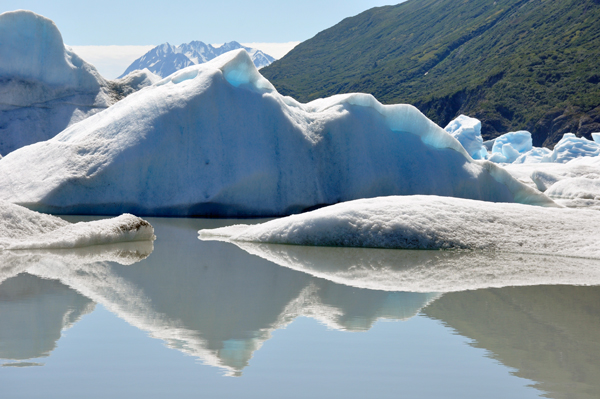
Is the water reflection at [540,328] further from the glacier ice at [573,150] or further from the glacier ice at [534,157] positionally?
the glacier ice at [534,157]

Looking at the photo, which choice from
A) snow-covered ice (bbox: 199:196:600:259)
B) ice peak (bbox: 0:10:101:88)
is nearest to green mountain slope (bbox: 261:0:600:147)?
ice peak (bbox: 0:10:101:88)

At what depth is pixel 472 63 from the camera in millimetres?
66812

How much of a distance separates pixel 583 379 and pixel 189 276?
2.66m

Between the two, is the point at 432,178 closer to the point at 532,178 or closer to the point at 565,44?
the point at 532,178

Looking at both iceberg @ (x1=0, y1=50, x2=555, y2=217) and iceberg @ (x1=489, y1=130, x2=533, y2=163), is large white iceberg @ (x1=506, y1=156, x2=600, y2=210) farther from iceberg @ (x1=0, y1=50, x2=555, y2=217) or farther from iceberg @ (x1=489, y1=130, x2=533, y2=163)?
iceberg @ (x1=489, y1=130, x2=533, y2=163)

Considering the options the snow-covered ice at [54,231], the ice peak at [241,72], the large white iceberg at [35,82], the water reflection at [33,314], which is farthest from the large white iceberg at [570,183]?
the large white iceberg at [35,82]

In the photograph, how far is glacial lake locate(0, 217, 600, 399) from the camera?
1.94 metres

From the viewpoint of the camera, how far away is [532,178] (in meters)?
16.8

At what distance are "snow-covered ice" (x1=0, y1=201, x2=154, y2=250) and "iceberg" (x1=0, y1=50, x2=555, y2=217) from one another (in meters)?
3.37

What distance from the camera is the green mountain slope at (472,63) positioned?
47.9 m

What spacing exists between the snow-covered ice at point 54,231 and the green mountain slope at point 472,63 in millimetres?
42962

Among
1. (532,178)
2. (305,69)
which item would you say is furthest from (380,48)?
(532,178)

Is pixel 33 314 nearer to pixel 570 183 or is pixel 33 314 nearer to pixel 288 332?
pixel 288 332

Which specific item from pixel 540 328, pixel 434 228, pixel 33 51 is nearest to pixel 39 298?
pixel 540 328
